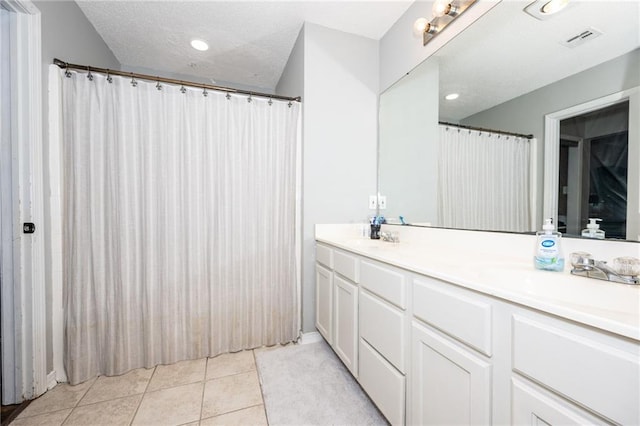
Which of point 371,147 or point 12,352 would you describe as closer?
point 12,352

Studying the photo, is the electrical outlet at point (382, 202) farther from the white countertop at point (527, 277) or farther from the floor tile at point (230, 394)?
the floor tile at point (230, 394)

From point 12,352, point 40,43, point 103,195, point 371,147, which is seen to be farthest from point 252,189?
point 12,352

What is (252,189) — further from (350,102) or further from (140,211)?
(350,102)

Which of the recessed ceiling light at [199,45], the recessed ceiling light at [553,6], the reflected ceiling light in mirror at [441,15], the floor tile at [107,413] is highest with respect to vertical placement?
the recessed ceiling light at [199,45]

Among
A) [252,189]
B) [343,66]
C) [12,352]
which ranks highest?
[343,66]

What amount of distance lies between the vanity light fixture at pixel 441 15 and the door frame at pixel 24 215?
6.94 feet

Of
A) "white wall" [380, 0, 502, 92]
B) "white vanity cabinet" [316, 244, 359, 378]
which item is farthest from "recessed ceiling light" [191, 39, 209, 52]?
"white vanity cabinet" [316, 244, 359, 378]

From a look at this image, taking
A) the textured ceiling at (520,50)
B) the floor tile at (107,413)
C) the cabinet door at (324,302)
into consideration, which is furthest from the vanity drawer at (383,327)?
the floor tile at (107,413)

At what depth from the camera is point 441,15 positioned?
1.36m

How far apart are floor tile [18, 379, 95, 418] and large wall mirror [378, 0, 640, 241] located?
2.28m

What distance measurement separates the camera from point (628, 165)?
787 mm

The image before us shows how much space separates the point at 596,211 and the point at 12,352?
2.72 meters

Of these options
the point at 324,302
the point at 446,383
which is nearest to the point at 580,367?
the point at 446,383

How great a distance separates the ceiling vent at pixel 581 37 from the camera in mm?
860
